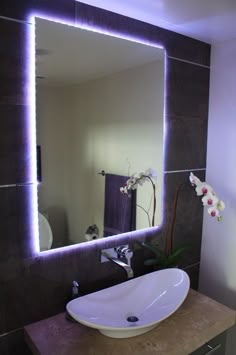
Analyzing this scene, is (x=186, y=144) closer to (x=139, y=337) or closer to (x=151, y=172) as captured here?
(x=151, y=172)

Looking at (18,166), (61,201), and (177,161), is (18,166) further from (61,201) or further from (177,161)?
(177,161)

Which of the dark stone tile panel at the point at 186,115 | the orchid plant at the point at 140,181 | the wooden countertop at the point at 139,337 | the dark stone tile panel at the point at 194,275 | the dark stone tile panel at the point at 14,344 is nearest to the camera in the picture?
the wooden countertop at the point at 139,337

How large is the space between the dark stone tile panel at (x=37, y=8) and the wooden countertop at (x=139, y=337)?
1.30 metres

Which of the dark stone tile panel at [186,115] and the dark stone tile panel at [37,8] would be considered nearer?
the dark stone tile panel at [37,8]

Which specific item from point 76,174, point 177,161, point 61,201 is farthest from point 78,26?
point 177,161

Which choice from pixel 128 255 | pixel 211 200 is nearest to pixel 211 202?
pixel 211 200

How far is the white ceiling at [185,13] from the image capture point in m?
1.25

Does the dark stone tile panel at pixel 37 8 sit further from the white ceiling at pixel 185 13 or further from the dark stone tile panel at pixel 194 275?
the dark stone tile panel at pixel 194 275

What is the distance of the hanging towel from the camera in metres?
1.49

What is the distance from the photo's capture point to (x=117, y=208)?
1.54 m

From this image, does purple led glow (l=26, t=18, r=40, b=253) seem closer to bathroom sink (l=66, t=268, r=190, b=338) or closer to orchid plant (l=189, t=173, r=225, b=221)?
bathroom sink (l=66, t=268, r=190, b=338)

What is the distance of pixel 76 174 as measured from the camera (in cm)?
138

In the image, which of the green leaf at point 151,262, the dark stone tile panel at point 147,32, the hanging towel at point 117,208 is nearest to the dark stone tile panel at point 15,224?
the hanging towel at point 117,208

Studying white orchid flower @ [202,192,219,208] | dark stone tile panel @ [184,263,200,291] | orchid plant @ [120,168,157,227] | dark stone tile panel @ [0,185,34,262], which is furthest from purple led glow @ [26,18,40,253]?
dark stone tile panel @ [184,263,200,291]
